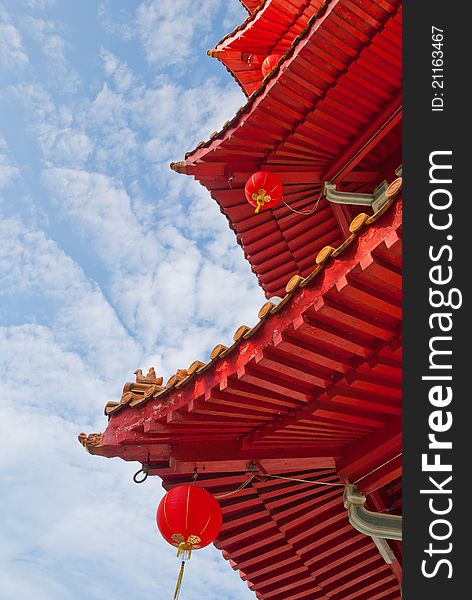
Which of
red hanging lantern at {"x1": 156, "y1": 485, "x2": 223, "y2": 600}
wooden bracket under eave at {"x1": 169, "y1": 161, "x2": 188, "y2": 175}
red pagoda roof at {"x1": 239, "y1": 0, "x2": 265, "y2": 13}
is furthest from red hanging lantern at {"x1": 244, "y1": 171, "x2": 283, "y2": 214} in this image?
red pagoda roof at {"x1": 239, "y1": 0, "x2": 265, "y2": 13}

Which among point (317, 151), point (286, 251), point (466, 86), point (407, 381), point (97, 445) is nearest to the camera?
point (407, 381)

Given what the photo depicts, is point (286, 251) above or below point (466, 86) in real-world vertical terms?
above

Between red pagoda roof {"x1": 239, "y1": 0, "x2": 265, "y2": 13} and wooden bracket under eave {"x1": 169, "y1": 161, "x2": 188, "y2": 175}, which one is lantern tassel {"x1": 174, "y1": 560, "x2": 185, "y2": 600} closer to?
wooden bracket under eave {"x1": 169, "y1": 161, "x2": 188, "y2": 175}

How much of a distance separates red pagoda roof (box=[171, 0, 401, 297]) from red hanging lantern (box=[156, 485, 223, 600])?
3.79 meters

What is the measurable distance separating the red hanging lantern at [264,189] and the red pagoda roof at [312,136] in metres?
0.33

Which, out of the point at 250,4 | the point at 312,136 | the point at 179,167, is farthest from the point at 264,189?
the point at 250,4

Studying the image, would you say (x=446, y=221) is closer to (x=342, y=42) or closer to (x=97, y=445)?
(x=97, y=445)

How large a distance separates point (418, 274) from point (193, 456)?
9.29 feet

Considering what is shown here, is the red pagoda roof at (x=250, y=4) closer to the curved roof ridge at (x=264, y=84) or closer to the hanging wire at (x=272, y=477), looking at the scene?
the curved roof ridge at (x=264, y=84)

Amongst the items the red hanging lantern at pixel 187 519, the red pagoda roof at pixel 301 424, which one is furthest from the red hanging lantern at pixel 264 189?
the red hanging lantern at pixel 187 519

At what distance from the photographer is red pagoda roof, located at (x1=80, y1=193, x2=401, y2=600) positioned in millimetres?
4434

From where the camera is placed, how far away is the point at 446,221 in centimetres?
337

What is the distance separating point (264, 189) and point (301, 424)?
129 inches

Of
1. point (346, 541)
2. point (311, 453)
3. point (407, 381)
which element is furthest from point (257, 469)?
point (407, 381)
